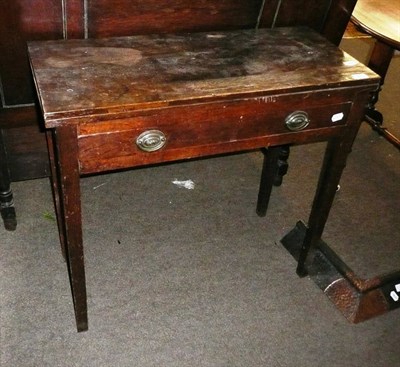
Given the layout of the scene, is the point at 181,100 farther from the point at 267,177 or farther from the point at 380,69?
the point at 380,69

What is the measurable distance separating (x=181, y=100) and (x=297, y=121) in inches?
14.2

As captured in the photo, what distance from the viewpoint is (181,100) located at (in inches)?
43.8

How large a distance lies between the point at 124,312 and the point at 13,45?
0.94 metres

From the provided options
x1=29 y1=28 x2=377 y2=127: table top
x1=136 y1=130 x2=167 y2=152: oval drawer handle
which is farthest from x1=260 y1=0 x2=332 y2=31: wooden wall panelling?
x1=136 y1=130 x2=167 y2=152: oval drawer handle

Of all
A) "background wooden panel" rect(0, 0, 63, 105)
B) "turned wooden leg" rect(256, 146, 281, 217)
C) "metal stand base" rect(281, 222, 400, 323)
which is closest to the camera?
"background wooden panel" rect(0, 0, 63, 105)

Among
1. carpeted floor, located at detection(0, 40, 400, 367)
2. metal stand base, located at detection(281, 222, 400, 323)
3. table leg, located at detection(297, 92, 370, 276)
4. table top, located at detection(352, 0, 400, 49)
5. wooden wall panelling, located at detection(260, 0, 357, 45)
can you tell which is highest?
wooden wall panelling, located at detection(260, 0, 357, 45)

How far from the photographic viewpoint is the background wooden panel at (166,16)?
147 centimetres

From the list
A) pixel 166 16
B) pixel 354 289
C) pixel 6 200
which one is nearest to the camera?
pixel 166 16

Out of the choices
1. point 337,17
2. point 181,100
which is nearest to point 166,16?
point 181,100

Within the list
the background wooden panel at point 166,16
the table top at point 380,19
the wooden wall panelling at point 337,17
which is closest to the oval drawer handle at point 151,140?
the background wooden panel at point 166,16

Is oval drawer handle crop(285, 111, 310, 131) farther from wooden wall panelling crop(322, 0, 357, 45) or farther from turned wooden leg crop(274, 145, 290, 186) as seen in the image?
turned wooden leg crop(274, 145, 290, 186)

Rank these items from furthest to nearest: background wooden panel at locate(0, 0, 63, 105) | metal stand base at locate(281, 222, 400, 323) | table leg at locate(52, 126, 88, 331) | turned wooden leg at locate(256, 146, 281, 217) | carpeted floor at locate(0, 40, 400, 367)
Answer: turned wooden leg at locate(256, 146, 281, 217) < metal stand base at locate(281, 222, 400, 323) < carpeted floor at locate(0, 40, 400, 367) < background wooden panel at locate(0, 0, 63, 105) < table leg at locate(52, 126, 88, 331)

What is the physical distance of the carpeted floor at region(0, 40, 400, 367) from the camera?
1.53m

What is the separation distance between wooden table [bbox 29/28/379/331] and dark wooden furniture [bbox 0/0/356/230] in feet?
0.47
